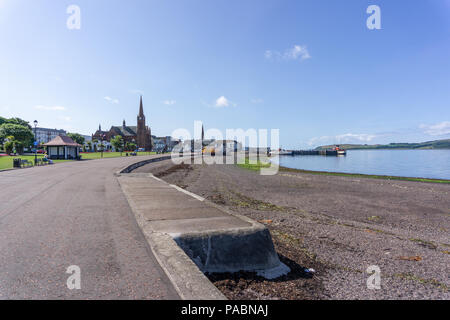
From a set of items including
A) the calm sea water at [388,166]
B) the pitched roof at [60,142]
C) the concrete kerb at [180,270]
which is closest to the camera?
the concrete kerb at [180,270]

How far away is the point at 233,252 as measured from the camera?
15.9 feet

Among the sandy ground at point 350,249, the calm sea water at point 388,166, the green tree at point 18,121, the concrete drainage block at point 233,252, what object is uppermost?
the green tree at point 18,121

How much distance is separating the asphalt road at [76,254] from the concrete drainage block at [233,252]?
2.83 feet

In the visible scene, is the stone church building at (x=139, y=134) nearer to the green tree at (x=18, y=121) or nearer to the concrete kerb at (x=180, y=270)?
the green tree at (x=18, y=121)

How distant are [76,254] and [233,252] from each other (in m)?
2.95

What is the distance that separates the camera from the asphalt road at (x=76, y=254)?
130 inches

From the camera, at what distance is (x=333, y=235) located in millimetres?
8328

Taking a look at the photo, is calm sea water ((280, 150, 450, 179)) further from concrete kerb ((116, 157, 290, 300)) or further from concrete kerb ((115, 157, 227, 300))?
Result: concrete kerb ((115, 157, 227, 300))

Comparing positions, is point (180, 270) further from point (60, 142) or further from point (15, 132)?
point (15, 132)

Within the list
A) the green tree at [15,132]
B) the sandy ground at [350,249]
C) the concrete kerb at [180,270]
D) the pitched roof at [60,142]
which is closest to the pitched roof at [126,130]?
the green tree at [15,132]

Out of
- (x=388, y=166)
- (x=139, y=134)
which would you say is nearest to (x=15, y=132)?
(x=139, y=134)

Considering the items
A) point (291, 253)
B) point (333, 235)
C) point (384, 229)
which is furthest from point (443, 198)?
point (291, 253)
